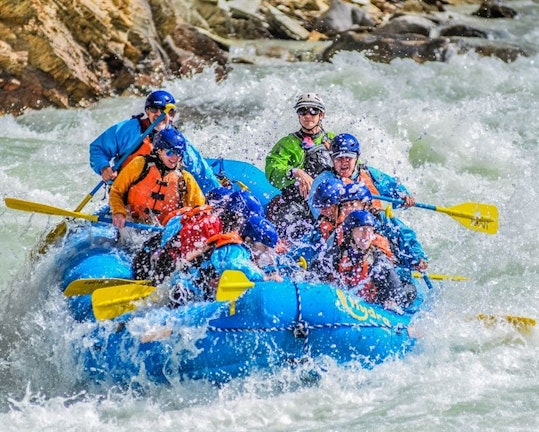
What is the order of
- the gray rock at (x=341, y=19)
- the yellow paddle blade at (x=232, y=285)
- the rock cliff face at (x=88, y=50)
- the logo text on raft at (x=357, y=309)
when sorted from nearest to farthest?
the yellow paddle blade at (x=232, y=285), the logo text on raft at (x=357, y=309), the rock cliff face at (x=88, y=50), the gray rock at (x=341, y=19)

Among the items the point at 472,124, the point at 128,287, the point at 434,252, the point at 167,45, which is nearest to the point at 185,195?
the point at 128,287

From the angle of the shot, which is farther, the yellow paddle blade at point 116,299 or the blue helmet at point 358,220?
the blue helmet at point 358,220

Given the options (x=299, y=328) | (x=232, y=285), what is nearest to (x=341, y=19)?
(x=299, y=328)

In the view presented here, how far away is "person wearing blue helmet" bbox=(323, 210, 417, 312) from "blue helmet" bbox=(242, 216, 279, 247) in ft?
1.65

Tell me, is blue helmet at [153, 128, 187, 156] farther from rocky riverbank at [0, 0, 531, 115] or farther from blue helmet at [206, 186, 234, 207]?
rocky riverbank at [0, 0, 531, 115]

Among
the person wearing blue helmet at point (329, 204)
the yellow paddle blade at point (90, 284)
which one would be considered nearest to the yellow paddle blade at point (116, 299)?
the yellow paddle blade at point (90, 284)

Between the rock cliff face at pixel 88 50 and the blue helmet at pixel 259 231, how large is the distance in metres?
6.61

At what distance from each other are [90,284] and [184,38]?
813 cm

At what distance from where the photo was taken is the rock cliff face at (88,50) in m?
11.5

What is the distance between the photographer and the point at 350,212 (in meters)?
6.16

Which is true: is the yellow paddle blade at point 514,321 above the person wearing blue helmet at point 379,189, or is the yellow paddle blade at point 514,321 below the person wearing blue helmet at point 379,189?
below

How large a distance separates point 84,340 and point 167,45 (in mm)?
8199

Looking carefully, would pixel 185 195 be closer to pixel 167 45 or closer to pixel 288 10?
pixel 167 45

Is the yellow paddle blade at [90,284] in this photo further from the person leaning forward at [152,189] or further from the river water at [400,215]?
the person leaning forward at [152,189]
